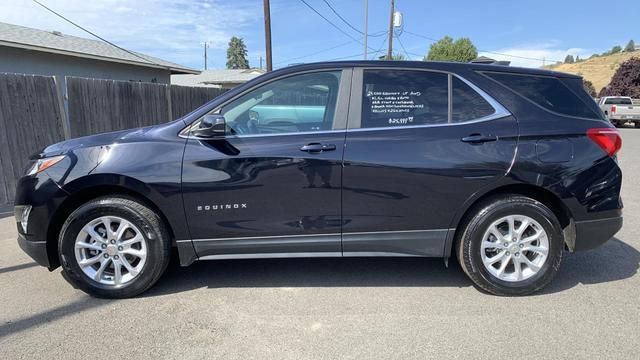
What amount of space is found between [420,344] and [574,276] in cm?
188

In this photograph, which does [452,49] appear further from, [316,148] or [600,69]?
[316,148]

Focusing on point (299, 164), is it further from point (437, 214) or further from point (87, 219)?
point (87, 219)

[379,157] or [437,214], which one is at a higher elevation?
[379,157]

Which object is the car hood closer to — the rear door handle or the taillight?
the rear door handle

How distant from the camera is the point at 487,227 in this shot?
10.7 ft

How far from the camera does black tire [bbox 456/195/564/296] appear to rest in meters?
3.23

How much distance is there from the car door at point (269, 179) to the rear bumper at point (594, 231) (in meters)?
1.94

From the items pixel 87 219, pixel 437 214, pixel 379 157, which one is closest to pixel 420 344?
pixel 437 214

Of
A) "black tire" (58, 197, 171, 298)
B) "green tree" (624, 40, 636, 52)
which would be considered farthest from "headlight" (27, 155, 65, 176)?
"green tree" (624, 40, 636, 52)

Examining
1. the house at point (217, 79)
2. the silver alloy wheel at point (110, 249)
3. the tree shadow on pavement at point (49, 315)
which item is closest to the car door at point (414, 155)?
the silver alloy wheel at point (110, 249)

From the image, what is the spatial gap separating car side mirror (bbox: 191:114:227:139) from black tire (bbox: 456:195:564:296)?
2.07 meters

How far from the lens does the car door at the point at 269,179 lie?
3.16 m

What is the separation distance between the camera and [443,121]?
3.25 metres

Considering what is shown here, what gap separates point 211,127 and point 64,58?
548 inches
